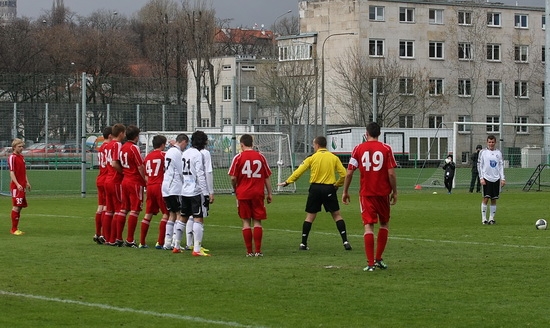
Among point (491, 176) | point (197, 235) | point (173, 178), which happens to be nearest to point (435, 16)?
point (491, 176)

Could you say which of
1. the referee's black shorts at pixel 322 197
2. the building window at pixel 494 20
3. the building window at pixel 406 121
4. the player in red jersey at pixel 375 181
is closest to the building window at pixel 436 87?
the building window at pixel 406 121

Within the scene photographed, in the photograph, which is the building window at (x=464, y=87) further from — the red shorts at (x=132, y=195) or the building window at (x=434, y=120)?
the red shorts at (x=132, y=195)

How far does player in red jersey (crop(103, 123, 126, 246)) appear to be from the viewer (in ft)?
61.6

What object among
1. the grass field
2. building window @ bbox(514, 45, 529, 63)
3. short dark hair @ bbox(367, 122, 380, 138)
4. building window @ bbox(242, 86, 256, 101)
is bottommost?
the grass field

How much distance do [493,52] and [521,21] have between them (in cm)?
512

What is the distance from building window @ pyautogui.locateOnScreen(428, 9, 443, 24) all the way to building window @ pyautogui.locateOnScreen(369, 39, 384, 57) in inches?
225

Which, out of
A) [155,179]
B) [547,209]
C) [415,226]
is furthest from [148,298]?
[547,209]

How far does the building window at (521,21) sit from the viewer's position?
97.9 metres

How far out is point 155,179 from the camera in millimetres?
18734

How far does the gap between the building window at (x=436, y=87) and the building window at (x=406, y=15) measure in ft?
19.2

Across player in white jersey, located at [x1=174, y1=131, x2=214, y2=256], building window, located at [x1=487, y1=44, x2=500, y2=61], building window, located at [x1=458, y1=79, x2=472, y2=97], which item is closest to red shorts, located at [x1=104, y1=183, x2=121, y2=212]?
player in white jersey, located at [x1=174, y1=131, x2=214, y2=256]

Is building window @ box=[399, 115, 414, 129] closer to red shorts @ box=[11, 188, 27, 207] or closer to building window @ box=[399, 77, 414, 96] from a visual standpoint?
building window @ box=[399, 77, 414, 96]

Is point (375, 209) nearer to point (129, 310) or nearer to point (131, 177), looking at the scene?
point (129, 310)

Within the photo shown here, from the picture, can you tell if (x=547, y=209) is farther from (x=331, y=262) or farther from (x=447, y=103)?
(x=447, y=103)
